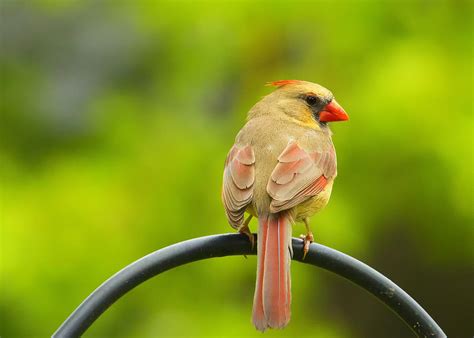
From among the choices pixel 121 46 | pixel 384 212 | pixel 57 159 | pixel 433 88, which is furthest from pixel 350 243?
pixel 121 46

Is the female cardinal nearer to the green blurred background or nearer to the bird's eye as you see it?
the bird's eye

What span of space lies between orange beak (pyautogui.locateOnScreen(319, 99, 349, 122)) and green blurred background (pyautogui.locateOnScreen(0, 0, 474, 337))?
0.78 m

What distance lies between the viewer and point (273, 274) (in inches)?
111

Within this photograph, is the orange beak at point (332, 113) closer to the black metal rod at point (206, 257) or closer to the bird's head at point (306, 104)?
the bird's head at point (306, 104)

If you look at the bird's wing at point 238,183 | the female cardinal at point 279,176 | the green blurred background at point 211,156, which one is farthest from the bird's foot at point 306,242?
the green blurred background at point 211,156

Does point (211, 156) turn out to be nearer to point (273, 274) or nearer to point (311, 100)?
point (311, 100)

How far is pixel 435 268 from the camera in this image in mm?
6332

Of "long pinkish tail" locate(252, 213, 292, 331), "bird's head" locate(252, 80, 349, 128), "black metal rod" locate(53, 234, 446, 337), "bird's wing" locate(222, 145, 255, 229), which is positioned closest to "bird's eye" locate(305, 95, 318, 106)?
"bird's head" locate(252, 80, 349, 128)

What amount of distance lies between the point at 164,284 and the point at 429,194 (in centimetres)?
161

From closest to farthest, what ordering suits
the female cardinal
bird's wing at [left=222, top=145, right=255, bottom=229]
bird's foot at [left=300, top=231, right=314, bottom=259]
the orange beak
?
the female cardinal
bird's foot at [left=300, top=231, right=314, bottom=259]
bird's wing at [left=222, top=145, right=255, bottom=229]
the orange beak

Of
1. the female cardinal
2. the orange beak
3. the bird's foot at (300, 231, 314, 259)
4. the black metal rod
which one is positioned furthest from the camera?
the orange beak

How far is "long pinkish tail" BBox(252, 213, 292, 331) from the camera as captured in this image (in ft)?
8.66

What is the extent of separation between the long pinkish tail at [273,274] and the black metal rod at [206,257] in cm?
10

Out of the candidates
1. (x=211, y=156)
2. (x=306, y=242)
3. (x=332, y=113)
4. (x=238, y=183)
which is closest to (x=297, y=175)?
(x=238, y=183)
